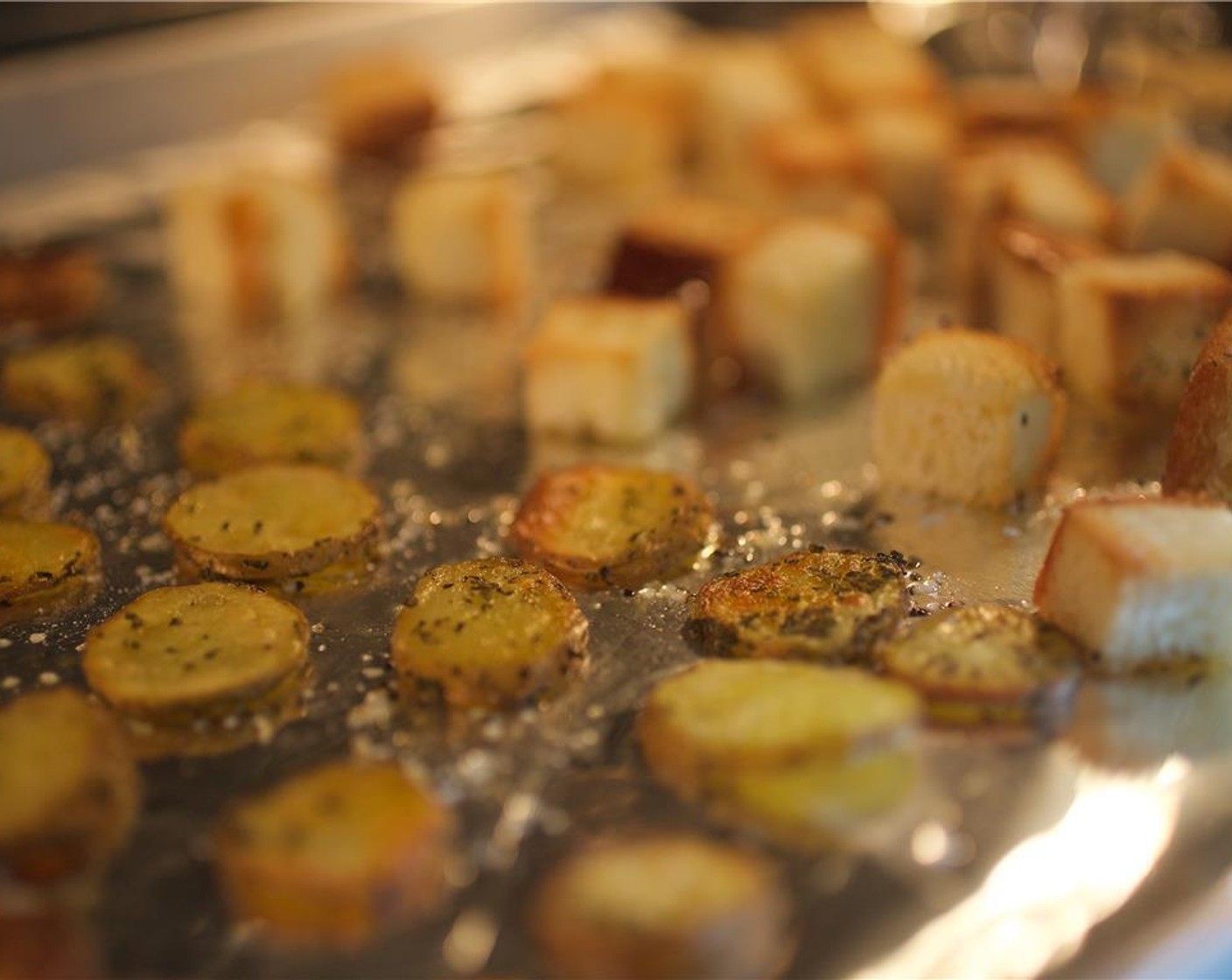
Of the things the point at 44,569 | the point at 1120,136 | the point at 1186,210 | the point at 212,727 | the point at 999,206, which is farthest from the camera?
the point at 1120,136

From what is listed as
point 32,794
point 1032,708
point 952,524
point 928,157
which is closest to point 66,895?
point 32,794

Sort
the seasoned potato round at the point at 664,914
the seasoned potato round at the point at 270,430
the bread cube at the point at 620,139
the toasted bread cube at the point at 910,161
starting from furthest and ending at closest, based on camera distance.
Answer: the bread cube at the point at 620,139 → the toasted bread cube at the point at 910,161 → the seasoned potato round at the point at 270,430 → the seasoned potato round at the point at 664,914

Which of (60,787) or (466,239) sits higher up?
(466,239)

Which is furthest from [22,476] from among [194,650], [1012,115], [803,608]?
[1012,115]

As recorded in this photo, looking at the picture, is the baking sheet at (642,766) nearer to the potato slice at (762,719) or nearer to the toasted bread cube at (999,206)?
the potato slice at (762,719)

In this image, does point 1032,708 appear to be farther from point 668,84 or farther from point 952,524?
point 668,84

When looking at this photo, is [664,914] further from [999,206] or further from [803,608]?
[999,206]

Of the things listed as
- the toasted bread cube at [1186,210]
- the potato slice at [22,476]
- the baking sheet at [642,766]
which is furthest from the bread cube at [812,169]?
the potato slice at [22,476]
